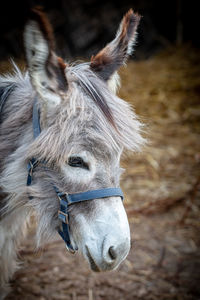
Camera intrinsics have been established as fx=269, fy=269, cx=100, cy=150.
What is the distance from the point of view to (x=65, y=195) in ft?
4.88

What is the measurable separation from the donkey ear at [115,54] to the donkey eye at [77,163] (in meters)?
0.61

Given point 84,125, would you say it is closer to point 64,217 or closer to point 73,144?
point 73,144

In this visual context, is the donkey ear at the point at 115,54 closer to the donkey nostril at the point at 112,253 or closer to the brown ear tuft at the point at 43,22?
the brown ear tuft at the point at 43,22

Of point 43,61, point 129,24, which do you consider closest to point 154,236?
point 129,24

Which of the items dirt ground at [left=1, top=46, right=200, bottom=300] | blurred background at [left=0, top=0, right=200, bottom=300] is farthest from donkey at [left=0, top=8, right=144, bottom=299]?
dirt ground at [left=1, top=46, right=200, bottom=300]

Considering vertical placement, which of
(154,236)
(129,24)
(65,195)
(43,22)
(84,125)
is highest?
(129,24)

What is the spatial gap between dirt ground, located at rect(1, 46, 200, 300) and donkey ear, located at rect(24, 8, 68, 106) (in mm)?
767

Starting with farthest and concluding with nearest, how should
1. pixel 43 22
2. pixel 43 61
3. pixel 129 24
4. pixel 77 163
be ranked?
pixel 129 24, pixel 77 163, pixel 43 61, pixel 43 22

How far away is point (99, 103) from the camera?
5.17 feet

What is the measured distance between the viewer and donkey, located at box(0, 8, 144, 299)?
138 cm

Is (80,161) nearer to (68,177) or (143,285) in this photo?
(68,177)

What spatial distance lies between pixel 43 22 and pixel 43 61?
0.18 m

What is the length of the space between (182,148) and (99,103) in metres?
3.32

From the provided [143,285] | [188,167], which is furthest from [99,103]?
[188,167]
